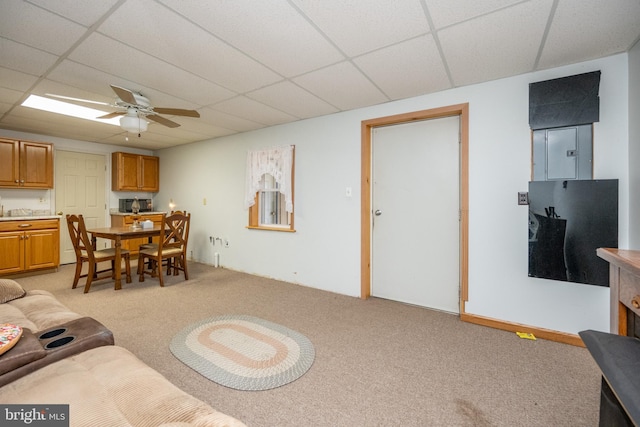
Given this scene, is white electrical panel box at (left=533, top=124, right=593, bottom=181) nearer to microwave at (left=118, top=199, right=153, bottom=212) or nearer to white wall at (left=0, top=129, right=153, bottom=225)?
microwave at (left=118, top=199, right=153, bottom=212)

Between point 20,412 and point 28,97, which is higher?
point 28,97

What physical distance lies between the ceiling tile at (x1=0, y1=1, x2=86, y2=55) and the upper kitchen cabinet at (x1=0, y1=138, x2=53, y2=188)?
11.0 feet

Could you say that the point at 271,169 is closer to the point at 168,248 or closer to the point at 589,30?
the point at 168,248

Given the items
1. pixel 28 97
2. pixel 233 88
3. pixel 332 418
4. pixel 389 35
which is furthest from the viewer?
pixel 28 97

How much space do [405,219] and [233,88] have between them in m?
2.39

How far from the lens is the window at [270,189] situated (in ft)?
13.2

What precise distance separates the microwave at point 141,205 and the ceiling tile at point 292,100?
4.29 metres

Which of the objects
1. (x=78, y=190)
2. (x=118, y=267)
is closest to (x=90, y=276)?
(x=118, y=267)

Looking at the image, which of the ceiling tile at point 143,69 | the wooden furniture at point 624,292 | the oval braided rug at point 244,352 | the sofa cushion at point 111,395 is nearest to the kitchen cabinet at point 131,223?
the ceiling tile at point 143,69

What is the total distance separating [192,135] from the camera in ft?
15.8

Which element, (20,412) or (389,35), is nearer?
(20,412)

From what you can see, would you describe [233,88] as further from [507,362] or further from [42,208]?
A: [42,208]

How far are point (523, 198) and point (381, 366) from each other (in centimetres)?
195

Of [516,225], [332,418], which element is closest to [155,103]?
[332,418]
